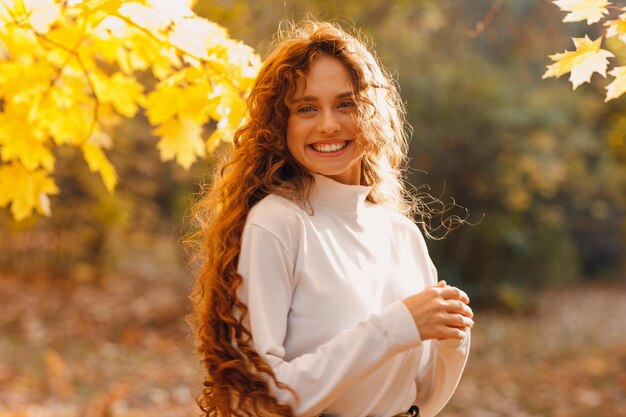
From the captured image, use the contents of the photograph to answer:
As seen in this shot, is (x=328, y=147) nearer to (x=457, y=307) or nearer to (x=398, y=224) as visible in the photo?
(x=398, y=224)

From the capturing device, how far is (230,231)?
1604 mm

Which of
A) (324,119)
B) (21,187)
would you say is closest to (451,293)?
(324,119)

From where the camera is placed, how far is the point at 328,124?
5.28 feet

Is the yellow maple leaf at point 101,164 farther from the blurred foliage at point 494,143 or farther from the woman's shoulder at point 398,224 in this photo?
the blurred foliage at point 494,143

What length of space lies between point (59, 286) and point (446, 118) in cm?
500

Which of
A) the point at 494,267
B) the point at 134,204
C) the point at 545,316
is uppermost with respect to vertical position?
the point at 134,204

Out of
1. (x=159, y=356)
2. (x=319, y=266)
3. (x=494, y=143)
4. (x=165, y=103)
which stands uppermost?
(x=494, y=143)

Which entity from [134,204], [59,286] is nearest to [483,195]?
[134,204]

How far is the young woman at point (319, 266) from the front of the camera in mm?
1451

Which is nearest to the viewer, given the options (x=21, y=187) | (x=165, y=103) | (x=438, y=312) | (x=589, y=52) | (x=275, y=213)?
(x=438, y=312)

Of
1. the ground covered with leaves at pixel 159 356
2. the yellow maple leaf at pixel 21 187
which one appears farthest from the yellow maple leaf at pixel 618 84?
the ground covered with leaves at pixel 159 356

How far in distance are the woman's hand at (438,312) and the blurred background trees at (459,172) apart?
7236 mm

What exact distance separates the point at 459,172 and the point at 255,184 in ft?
26.7

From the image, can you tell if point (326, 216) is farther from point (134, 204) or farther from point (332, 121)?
Answer: point (134, 204)
